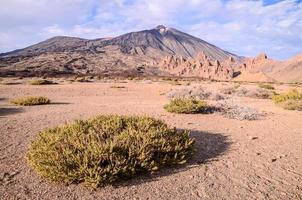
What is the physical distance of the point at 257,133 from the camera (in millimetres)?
8727

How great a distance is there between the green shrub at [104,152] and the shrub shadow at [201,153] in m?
0.10

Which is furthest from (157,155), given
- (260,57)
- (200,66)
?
(260,57)

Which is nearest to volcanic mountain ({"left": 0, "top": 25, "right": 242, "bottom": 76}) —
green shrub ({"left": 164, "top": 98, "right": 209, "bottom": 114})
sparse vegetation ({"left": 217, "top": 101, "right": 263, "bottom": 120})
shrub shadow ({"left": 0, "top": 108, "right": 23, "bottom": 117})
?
shrub shadow ({"left": 0, "top": 108, "right": 23, "bottom": 117})

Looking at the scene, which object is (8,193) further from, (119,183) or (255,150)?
(255,150)

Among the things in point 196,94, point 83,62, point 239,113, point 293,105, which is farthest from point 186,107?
point 83,62

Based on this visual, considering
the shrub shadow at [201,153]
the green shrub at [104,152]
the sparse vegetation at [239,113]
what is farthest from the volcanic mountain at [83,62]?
the green shrub at [104,152]

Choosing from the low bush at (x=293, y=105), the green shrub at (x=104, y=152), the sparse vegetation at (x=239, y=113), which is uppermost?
the green shrub at (x=104, y=152)

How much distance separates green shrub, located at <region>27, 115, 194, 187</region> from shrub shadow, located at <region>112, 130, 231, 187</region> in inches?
4.1

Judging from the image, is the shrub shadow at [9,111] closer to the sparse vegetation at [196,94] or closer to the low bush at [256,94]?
the sparse vegetation at [196,94]

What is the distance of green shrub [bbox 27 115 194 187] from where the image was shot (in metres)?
5.05

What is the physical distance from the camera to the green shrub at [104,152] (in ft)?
16.6

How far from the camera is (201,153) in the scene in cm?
673

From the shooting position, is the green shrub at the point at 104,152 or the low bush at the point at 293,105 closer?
the green shrub at the point at 104,152

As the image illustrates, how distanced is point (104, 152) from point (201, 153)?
7.44 ft
